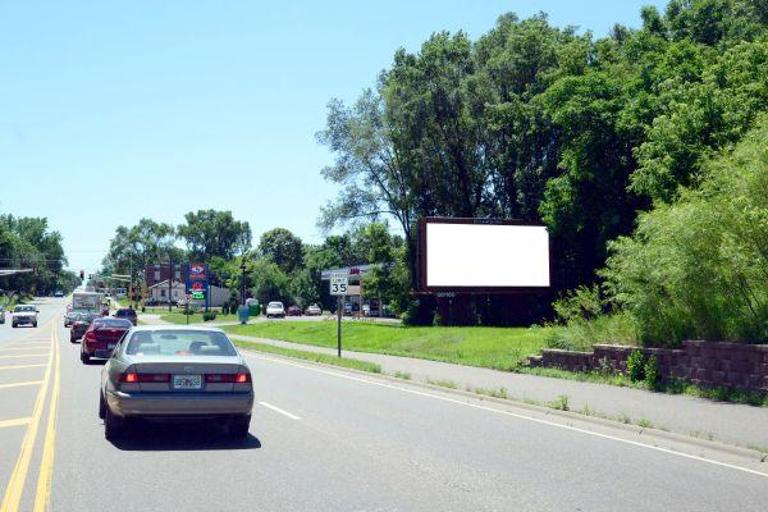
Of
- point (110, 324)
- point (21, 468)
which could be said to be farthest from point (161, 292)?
point (21, 468)

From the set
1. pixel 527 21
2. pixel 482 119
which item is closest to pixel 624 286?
pixel 482 119

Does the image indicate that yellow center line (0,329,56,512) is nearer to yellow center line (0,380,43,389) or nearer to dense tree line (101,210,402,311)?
yellow center line (0,380,43,389)

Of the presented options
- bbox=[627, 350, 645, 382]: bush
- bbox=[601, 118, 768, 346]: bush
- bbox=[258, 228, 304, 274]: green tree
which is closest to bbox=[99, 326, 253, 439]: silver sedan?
bbox=[627, 350, 645, 382]: bush

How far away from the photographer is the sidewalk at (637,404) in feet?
38.5

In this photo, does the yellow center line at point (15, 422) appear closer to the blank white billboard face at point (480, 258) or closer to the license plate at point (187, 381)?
the license plate at point (187, 381)

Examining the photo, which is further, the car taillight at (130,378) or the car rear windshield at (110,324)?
the car rear windshield at (110,324)

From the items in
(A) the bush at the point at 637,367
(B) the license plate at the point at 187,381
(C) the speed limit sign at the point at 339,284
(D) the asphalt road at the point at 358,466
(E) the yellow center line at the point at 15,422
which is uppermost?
(C) the speed limit sign at the point at 339,284

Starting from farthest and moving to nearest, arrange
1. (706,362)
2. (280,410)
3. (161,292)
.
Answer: (161,292), (706,362), (280,410)

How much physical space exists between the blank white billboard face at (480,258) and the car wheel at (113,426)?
1128 inches

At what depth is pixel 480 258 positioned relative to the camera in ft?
131

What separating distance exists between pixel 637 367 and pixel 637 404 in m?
3.50

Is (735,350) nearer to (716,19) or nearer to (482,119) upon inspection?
(716,19)

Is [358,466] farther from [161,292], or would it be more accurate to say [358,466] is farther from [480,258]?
[161,292]

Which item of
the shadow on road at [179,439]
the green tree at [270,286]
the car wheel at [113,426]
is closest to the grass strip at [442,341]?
the shadow on road at [179,439]
